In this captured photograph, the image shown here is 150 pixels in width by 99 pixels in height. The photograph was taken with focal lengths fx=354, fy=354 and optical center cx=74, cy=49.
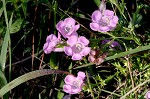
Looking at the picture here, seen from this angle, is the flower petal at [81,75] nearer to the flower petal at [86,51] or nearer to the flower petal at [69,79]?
the flower petal at [69,79]

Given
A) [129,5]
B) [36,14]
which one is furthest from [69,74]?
[129,5]

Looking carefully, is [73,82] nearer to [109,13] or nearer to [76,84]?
[76,84]

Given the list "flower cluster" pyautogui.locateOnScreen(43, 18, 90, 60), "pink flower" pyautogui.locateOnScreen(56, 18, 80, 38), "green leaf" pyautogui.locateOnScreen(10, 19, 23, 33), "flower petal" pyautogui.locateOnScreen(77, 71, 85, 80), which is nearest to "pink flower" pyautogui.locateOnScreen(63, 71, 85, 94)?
"flower petal" pyautogui.locateOnScreen(77, 71, 85, 80)

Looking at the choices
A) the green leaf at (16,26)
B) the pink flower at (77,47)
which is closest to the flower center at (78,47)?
the pink flower at (77,47)

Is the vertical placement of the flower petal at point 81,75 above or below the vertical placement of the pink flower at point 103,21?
below

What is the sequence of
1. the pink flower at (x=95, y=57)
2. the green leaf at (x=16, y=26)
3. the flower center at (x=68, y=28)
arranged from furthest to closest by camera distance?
1. the green leaf at (x=16, y=26)
2. the flower center at (x=68, y=28)
3. the pink flower at (x=95, y=57)

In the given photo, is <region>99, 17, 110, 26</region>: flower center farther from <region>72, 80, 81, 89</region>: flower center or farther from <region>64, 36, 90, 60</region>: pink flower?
<region>72, 80, 81, 89</region>: flower center

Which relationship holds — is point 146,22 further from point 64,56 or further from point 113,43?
point 64,56
